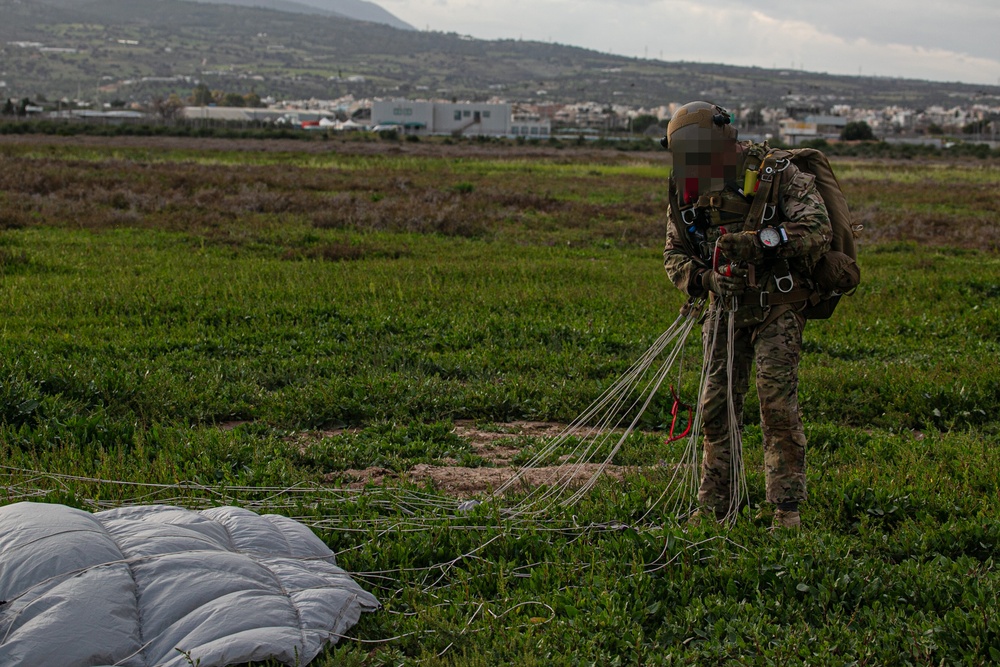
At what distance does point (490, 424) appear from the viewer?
730 centimetres

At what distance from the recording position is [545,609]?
404cm

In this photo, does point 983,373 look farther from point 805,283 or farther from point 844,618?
point 844,618

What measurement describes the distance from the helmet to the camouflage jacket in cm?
10

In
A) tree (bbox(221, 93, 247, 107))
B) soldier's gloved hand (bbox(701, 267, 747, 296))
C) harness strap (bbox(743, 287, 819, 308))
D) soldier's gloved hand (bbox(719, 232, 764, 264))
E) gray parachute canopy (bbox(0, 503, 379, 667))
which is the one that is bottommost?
gray parachute canopy (bbox(0, 503, 379, 667))

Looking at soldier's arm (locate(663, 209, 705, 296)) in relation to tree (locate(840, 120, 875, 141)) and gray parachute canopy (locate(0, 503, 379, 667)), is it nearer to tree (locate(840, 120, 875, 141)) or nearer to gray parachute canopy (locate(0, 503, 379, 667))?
gray parachute canopy (locate(0, 503, 379, 667))

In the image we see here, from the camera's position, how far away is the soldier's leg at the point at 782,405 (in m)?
4.95

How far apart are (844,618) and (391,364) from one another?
17.7 feet

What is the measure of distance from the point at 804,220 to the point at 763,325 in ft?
2.11

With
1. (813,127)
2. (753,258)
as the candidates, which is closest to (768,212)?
(753,258)

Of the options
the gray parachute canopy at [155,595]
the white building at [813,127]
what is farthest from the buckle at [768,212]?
the white building at [813,127]

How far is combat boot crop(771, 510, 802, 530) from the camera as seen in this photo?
4961 mm

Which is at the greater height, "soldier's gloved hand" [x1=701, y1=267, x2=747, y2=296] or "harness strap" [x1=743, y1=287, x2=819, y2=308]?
"soldier's gloved hand" [x1=701, y1=267, x2=747, y2=296]

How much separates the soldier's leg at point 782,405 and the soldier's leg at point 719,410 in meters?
0.24

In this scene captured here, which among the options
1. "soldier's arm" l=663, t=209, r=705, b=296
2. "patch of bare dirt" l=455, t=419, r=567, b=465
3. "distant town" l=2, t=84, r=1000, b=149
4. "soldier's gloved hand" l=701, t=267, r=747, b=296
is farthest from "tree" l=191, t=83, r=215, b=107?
"soldier's gloved hand" l=701, t=267, r=747, b=296
